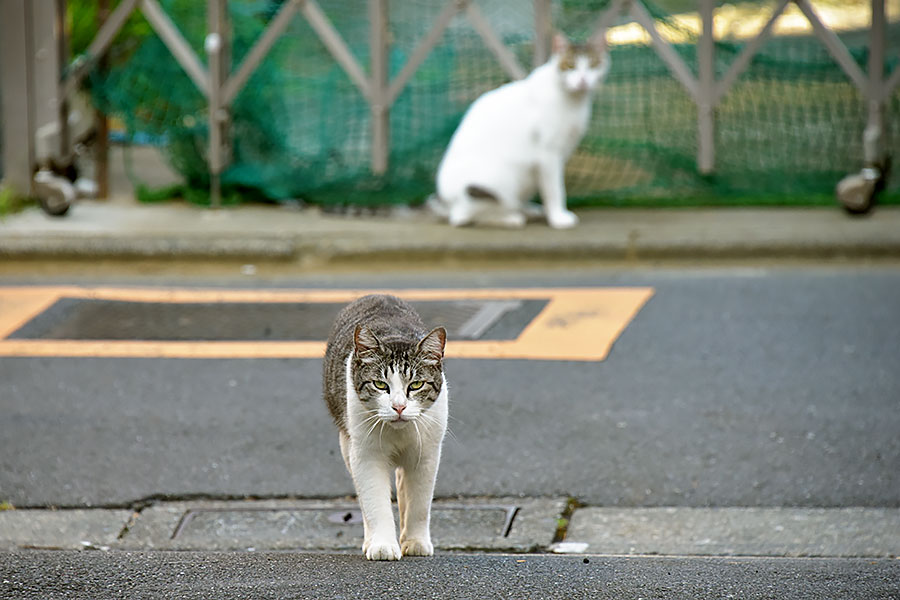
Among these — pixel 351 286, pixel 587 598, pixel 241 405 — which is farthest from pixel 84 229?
pixel 587 598

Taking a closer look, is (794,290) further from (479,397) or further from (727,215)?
(479,397)

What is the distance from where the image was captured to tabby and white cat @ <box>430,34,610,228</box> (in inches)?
339

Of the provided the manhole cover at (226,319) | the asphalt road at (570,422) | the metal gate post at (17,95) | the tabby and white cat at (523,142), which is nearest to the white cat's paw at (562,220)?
the tabby and white cat at (523,142)

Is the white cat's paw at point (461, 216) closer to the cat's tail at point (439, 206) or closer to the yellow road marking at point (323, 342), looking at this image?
the cat's tail at point (439, 206)

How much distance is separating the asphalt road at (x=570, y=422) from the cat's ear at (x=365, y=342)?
44.2 inches

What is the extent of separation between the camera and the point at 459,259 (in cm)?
847

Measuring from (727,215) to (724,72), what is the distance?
3.53 feet

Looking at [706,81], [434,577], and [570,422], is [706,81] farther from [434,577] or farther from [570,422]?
[434,577]

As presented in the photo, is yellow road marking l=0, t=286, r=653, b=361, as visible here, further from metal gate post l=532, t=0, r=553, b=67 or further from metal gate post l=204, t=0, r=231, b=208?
metal gate post l=532, t=0, r=553, b=67

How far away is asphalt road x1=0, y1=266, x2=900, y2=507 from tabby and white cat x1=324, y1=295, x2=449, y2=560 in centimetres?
Result: 75

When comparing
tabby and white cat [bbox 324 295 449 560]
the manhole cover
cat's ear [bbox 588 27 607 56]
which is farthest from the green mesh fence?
tabby and white cat [bbox 324 295 449 560]

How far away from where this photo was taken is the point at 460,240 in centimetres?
855

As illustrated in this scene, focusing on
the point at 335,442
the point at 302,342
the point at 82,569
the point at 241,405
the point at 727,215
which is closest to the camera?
the point at 82,569

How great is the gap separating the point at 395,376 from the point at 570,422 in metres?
1.84
